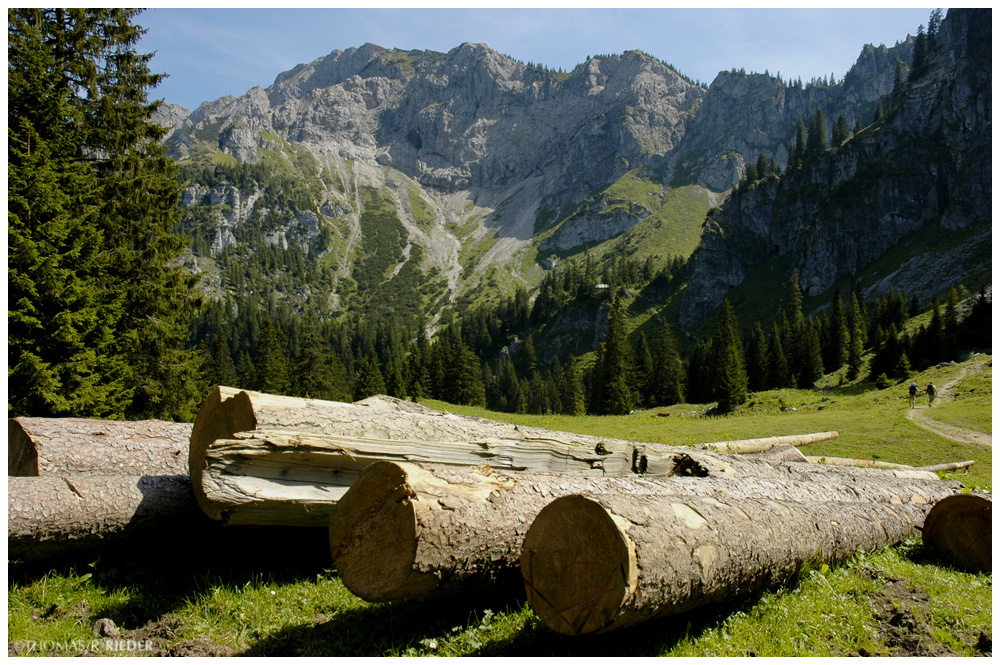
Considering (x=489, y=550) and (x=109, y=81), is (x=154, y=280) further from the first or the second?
(x=489, y=550)

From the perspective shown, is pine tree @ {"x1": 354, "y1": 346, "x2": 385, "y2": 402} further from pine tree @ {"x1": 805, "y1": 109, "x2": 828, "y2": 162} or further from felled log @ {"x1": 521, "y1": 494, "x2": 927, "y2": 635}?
pine tree @ {"x1": 805, "y1": 109, "x2": 828, "y2": 162}

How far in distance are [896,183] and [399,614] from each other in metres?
189

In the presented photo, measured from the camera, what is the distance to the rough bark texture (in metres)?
7.06

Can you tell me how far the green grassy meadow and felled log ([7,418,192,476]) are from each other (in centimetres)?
180

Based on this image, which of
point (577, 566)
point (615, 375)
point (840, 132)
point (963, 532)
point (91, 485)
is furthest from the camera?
point (840, 132)

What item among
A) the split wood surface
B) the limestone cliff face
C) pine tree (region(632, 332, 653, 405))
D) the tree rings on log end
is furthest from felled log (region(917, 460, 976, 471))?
the limestone cliff face

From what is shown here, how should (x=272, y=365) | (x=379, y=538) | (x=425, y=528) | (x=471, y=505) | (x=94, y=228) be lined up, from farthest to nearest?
(x=272, y=365) → (x=94, y=228) → (x=471, y=505) → (x=379, y=538) → (x=425, y=528)

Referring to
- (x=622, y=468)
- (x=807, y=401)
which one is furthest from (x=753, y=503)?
(x=807, y=401)

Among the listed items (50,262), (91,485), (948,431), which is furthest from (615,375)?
(91,485)

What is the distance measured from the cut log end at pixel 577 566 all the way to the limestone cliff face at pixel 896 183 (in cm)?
16505

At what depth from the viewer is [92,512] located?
754 centimetres

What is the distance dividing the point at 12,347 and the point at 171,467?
8.79 meters

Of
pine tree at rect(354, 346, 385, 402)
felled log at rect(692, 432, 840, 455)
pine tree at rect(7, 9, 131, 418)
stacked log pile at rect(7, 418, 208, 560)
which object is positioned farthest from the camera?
pine tree at rect(354, 346, 385, 402)

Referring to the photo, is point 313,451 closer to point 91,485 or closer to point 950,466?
point 91,485
